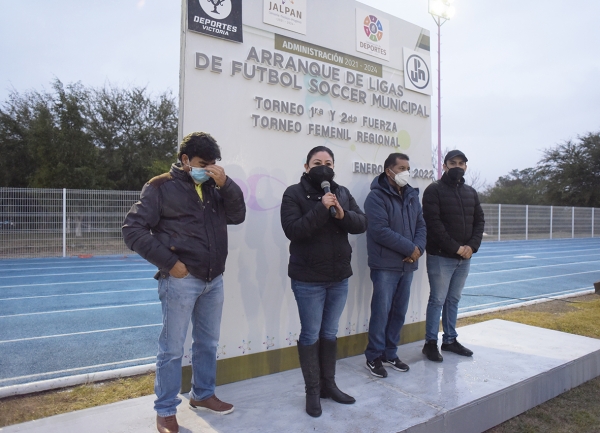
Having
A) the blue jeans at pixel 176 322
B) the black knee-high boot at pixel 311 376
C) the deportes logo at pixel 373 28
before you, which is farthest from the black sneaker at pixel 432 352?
the deportes logo at pixel 373 28

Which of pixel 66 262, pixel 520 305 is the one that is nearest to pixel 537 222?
pixel 520 305

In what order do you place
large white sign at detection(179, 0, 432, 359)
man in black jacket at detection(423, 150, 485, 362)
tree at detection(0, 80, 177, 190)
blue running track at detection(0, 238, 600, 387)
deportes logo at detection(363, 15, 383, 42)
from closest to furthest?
large white sign at detection(179, 0, 432, 359) → man in black jacket at detection(423, 150, 485, 362) → deportes logo at detection(363, 15, 383, 42) → blue running track at detection(0, 238, 600, 387) → tree at detection(0, 80, 177, 190)

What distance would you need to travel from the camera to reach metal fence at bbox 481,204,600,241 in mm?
22750

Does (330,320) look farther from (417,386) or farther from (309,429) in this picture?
(417,386)

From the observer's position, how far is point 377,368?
3637 mm

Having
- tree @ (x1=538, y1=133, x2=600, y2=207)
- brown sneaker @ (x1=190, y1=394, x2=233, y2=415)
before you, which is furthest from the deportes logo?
tree @ (x1=538, y1=133, x2=600, y2=207)

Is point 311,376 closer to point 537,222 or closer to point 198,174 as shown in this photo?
point 198,174

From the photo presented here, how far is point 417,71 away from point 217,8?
2.50m

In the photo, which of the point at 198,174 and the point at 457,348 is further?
Result: the point at 457,348

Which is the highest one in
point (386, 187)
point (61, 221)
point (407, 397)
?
point (386, 187)

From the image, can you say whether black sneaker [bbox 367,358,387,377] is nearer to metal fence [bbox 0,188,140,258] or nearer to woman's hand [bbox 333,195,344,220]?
woman's hand [bbox 333,195,344,220]

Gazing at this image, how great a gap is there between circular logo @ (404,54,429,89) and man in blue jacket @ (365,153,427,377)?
1.53m

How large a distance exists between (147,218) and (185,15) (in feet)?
5.63

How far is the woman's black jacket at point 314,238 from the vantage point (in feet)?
9.81
